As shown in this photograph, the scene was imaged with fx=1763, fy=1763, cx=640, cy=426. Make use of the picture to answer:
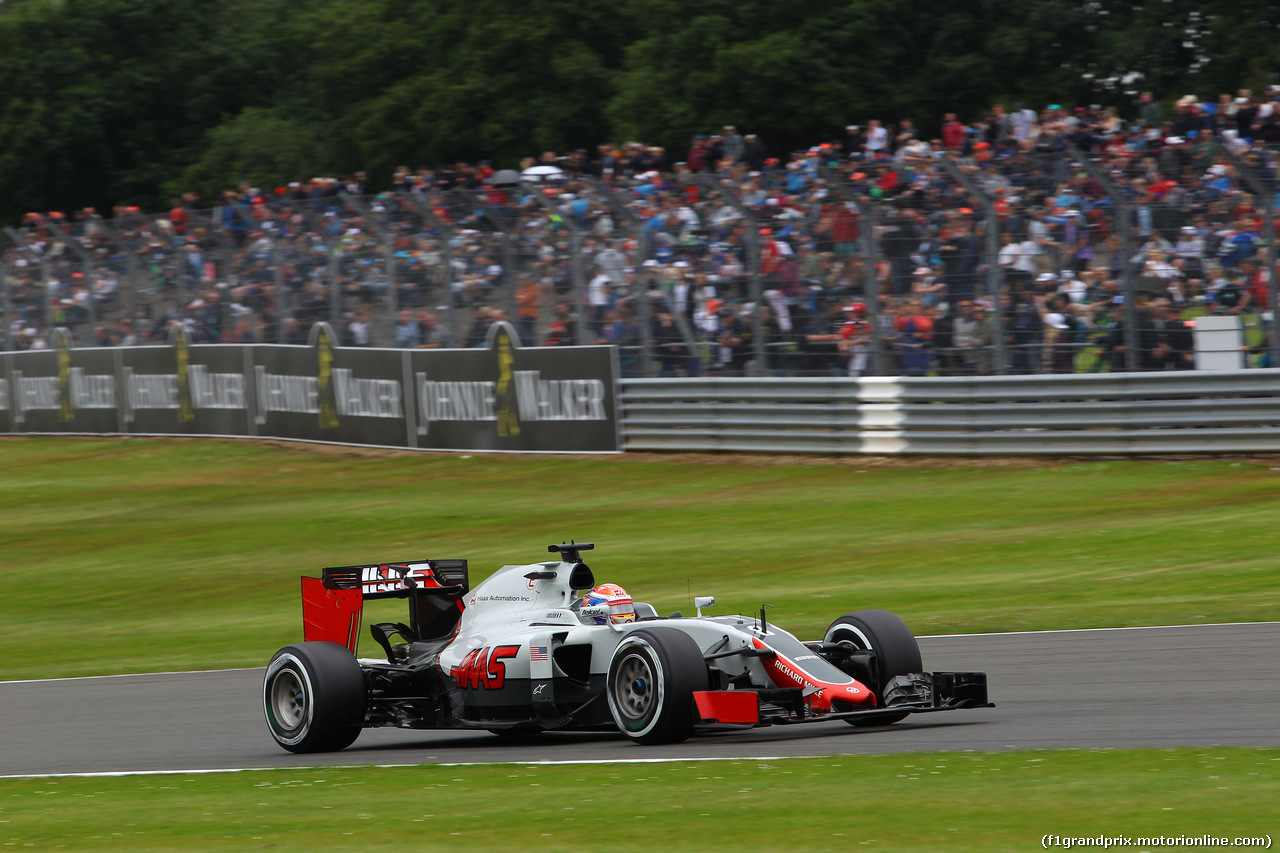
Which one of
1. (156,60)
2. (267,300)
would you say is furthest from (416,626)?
(156,60)

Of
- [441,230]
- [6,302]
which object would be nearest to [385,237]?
[441,230]

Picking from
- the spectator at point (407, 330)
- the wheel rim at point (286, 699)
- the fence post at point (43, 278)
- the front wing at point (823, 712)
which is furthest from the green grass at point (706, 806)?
the fence post at point (43, 278)

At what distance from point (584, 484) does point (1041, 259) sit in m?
6.05

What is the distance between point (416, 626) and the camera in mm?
9906

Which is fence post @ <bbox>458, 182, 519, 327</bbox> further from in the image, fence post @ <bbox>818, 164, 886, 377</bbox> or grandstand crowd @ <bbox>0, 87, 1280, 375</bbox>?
fence post @ <bbox>818, 164, 886, 377</bbox>

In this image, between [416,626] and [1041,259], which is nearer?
[416,626]

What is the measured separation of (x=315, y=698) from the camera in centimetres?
909

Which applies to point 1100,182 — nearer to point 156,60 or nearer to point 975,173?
point 975,173

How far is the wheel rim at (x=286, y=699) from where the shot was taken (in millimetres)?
9320

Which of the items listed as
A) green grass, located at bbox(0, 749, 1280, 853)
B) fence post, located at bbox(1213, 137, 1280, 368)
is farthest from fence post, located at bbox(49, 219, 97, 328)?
green grass, located at bbox(0, 749, 1280, 853)

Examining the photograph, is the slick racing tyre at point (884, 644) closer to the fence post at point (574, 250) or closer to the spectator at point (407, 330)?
the fence post at point (574, 250)

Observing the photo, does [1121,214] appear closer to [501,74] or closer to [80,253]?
[80,253]

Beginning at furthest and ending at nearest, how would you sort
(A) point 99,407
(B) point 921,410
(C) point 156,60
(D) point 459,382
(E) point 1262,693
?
(C) point 156,60 < (A) point 99,407 < (D) point 459,382 < (B) point 921,410 < (E) point 1262,693

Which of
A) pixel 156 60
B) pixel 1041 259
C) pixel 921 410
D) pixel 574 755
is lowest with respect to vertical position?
pixel 574 755
